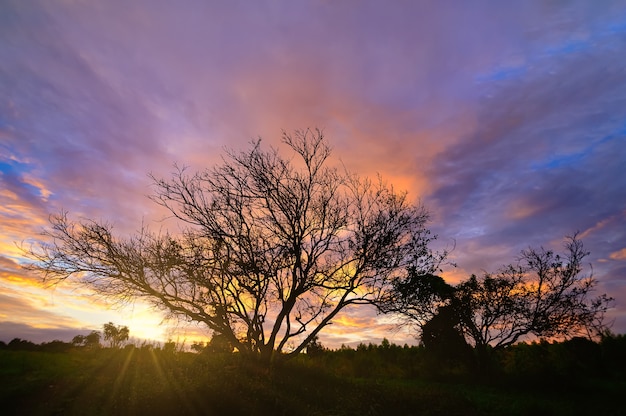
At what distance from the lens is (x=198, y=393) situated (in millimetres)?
10242

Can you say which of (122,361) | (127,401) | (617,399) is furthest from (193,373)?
(617,399)

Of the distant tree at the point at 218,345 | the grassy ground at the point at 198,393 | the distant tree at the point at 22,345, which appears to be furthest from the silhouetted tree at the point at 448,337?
the distant tree at the point at 22,345

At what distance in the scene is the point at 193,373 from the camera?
12906 mm

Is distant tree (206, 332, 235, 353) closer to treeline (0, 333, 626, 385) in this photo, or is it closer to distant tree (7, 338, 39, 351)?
treeline (0, 333, 626, 385)

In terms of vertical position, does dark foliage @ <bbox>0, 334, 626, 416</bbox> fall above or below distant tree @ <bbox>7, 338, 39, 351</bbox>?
below

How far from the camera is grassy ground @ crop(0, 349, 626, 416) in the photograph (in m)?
9.40

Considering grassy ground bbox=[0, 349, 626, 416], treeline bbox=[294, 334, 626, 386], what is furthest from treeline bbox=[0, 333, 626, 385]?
grassy ground bbox=[0, 349, 626, 416]

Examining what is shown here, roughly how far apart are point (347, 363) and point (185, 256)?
78.5ft

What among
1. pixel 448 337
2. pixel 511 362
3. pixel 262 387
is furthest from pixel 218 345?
pixel 511 362

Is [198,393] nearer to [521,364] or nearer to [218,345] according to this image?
[218,345]

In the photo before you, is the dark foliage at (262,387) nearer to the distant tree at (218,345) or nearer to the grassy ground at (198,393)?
the grassy ground at (198,393)

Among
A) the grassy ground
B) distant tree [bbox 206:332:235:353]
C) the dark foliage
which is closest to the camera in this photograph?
the grassy ground

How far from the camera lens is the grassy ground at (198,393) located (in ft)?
30.8

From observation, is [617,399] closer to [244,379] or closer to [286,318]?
[286,318]
